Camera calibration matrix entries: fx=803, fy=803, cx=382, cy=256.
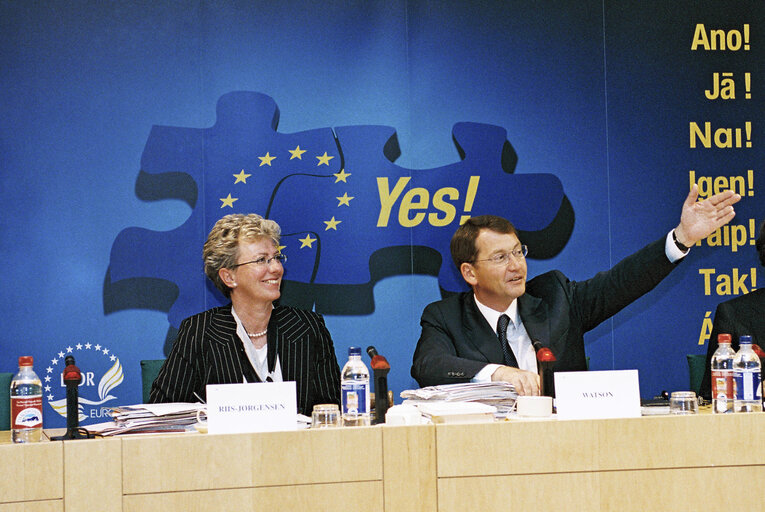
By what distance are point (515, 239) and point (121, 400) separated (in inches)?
77.6

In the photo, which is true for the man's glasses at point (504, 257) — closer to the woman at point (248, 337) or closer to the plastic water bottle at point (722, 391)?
the woman at point (248, 337)

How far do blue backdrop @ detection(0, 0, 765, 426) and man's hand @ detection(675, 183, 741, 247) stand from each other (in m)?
0.21

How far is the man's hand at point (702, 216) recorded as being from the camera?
148 inches

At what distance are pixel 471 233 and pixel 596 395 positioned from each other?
1575mm

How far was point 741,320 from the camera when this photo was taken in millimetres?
3215

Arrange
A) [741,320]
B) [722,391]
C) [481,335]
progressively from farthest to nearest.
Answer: [481,335] → [741,320] → [722,391]

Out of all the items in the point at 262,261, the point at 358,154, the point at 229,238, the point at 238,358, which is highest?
the point at 358,154

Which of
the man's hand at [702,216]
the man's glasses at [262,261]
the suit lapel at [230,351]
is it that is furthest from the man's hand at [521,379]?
the man's hand at [702,216]

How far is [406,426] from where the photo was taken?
212 centimetres

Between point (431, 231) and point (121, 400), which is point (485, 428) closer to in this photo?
point (431, 231)

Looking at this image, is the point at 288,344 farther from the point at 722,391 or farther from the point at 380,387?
the point at 722,391

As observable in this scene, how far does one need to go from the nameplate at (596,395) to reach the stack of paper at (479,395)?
237mm

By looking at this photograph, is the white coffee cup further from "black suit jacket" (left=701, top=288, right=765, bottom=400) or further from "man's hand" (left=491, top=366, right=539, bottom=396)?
"black suit jacket" (left=701, top=288, right=765, bottom=400)

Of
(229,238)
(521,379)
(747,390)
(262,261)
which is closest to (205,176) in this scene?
(229,238)
